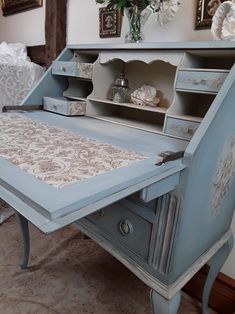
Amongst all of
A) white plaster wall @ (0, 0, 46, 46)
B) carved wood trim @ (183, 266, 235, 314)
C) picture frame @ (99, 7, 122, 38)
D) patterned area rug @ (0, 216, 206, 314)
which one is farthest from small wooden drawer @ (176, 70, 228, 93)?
white plaster wall @ (0, 0, 46, 46)

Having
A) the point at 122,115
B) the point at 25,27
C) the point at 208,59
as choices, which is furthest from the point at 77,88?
the point at 25,27

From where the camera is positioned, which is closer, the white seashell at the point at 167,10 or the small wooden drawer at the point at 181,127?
the small wooden drawer at the point at 181,127

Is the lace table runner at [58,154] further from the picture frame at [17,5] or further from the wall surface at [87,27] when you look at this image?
the picture frame at [17,5]

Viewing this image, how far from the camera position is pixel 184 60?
88 centimetres

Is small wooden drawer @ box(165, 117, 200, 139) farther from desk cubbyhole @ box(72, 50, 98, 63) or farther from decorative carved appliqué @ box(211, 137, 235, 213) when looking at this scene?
desk cubbyhole @ box(72, 50, 98, 63)

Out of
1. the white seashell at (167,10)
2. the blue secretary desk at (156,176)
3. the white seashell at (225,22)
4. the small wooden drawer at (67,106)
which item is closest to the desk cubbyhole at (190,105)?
the blue secretary desk at (156,176)

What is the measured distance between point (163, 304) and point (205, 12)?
1061 mm

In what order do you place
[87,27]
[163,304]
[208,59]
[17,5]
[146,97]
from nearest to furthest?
1. [163,304]
2. [208,59]
3. [146,97]
4. [87,27]
5. [17,5]

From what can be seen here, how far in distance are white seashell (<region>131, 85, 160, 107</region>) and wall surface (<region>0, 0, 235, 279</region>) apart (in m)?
0.27

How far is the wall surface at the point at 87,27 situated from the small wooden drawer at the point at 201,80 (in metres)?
0.34

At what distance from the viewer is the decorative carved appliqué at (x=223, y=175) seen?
2.61 feet

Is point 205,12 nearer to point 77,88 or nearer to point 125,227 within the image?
point 77,88

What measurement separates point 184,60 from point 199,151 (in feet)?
1.26

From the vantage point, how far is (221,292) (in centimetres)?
124
